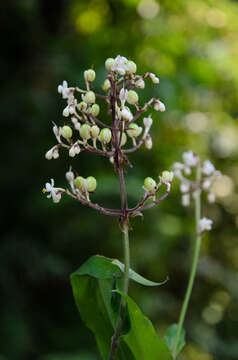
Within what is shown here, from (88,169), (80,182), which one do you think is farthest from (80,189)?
(88,169)

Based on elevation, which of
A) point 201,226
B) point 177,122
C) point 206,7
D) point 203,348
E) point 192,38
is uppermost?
point 206,7

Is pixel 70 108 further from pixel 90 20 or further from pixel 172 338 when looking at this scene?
pixel 90 20

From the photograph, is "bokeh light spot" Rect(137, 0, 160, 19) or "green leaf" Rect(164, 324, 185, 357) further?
"bokeh light spot" Rect(137, 0, 160, 19)

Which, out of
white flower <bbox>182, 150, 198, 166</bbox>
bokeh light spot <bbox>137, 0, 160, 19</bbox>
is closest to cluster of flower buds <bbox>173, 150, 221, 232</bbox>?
white flower <bbox>182, 150, 198, 166</bbox>

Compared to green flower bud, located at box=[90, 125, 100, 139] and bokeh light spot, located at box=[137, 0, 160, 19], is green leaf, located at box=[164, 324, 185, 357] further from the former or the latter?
bokeh light spot, located at box=[137, 0, 160, 19]

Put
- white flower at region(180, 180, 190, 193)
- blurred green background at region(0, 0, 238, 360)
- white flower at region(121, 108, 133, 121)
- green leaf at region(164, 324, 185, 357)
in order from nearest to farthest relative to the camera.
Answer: white flower at region(121, 108, 133, 121) < green leaf at region(164, 324, 185, 357) < white flower at region(180, 180, 190, 193) < blurred green background at region(0, 0, 238, 360)

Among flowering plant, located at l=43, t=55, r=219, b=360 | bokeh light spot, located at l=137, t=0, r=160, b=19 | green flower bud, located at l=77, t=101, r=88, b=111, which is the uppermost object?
bokeh light spot, located at l=137, t=0, r=160, b=19

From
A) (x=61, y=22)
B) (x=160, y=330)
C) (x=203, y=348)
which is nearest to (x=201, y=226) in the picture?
(x=203, y=348)

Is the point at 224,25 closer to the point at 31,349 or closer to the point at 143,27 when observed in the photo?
the point at 143,27
